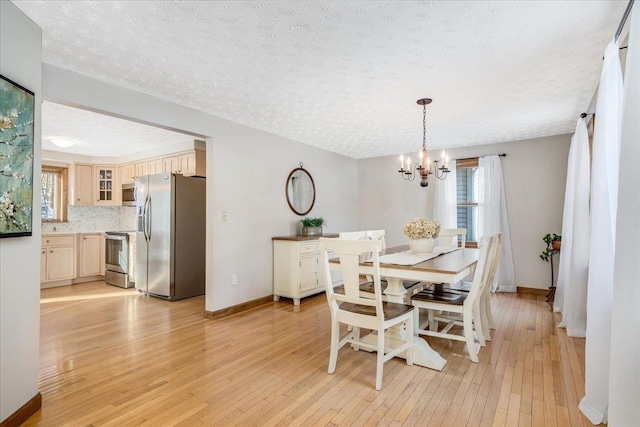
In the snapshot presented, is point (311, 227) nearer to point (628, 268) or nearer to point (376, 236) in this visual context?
point (376, 236)

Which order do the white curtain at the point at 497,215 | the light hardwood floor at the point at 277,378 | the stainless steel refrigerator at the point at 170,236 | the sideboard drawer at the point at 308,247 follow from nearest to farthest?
the light hardwood floor at the point at 277,378
the sideboard drawer at the point at 308,247
the stainless steel refrigerator at the point at 170,236
the white curtain at the point at 497,215

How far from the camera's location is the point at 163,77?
2.78 meters

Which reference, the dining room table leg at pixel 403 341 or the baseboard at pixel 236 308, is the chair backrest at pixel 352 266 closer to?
the dining room table leg at pixel 403 341

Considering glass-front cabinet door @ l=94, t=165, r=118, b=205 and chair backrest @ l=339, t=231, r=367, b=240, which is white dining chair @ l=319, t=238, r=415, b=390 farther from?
glass-front cabinet door @ l=94, t=165, r=118, b=205

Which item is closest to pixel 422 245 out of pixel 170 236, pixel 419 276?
pixel 419 276

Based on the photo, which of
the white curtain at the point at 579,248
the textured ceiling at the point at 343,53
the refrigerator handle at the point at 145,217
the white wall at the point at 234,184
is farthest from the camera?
the refrigerator handle at the point at 145,217

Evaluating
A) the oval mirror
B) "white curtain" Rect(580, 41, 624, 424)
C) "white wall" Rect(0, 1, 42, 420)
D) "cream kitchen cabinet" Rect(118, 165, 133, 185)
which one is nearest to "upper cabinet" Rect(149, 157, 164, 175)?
"cream kitchen cabinet" Rect(118, 165, 133, 185)

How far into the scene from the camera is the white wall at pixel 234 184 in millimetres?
3102

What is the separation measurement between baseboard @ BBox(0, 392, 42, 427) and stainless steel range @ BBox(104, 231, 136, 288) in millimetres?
3663

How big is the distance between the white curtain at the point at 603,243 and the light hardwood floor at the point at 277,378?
0.24m

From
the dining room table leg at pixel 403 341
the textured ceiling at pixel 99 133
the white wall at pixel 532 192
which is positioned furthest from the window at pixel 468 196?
the textured ceiling at pixel 99 133

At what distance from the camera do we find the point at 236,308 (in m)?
4.10

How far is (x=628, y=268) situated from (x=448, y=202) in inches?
170

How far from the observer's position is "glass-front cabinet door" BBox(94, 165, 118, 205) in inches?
246
